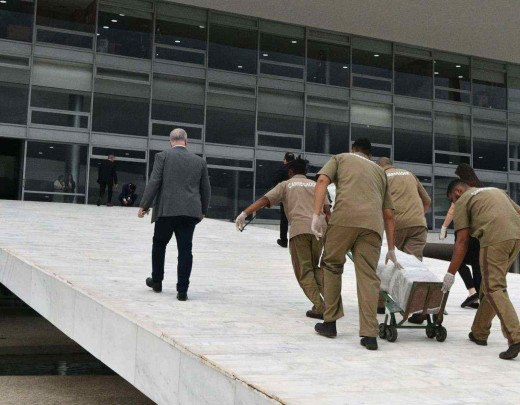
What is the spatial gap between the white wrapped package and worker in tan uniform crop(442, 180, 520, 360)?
259 millimetres

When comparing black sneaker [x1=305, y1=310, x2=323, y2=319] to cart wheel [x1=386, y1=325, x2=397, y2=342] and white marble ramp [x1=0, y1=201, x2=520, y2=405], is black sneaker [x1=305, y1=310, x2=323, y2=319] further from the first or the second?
cart wheel [x1=386, y1=325, x2=397, y2=342]

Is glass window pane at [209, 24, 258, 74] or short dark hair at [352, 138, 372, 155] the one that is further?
glass window pane at [209, 24, 258, 74]

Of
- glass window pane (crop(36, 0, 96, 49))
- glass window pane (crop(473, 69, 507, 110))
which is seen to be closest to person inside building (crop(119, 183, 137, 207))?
glass window pane (crop(36, 0, 96, 49))

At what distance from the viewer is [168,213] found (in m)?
6.97

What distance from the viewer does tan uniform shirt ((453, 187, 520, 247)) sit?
18.2 feet

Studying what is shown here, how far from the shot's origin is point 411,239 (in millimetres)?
7504

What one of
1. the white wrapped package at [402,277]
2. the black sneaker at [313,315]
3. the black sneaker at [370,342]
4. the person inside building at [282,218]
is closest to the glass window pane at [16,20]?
the person inside building at [282,218]

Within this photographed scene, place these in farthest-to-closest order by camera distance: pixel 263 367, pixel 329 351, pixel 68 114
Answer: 1. pixel 68 114
2. pixel 329 351
3. pixel 263 367

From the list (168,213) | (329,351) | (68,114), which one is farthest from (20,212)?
(329,351)

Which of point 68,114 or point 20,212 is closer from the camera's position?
point 20,212

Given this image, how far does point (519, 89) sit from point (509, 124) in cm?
180

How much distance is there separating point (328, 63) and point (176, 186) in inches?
772

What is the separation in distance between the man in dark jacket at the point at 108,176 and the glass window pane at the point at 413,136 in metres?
11.1

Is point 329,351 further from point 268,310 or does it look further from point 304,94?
point 304,94
